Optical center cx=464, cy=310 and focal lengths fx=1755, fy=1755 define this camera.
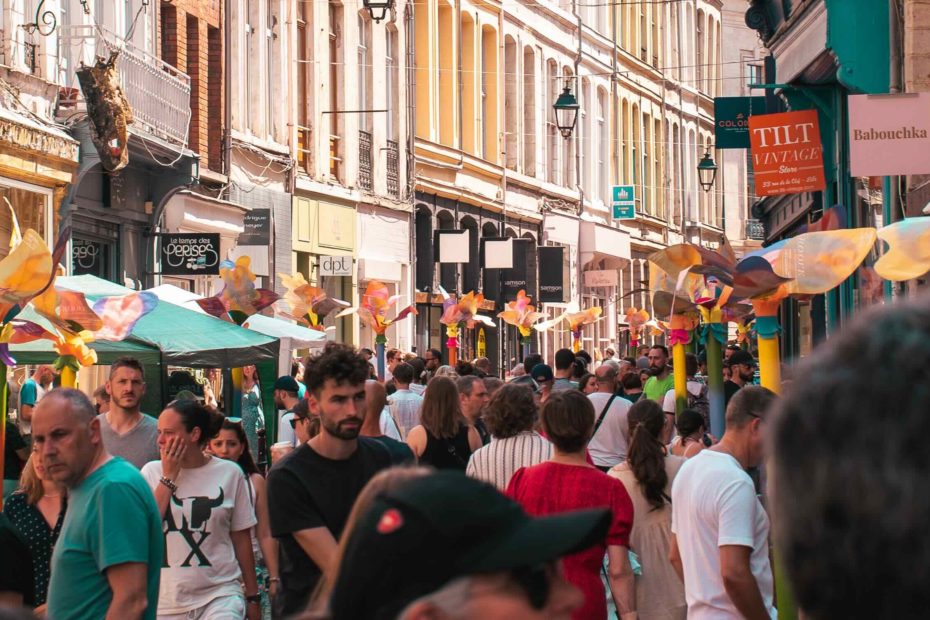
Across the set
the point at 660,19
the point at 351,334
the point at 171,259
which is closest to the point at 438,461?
the point at 171,259

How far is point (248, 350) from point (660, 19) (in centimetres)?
4682

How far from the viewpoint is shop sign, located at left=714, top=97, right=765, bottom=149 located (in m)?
25.4

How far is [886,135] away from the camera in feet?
36.2

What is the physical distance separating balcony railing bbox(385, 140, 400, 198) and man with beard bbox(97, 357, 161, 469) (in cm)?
2660

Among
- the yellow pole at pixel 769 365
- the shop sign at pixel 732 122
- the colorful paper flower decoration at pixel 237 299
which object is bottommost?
the yellow pole at pixel 769 365

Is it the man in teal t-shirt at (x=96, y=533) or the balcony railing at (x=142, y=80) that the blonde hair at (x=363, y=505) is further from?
the balcony railing at (x=142, y=80)

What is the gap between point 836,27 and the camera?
16031 millimetres

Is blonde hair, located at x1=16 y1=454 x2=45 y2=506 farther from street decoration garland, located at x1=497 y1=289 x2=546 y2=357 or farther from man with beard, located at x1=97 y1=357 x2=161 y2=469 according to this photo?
street decoration garland, located at x1=497 y1=289 x2=546 y2=357

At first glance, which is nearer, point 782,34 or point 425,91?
point 782,34

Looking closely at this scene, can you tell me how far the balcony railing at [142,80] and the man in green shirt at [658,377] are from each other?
8.40 metres

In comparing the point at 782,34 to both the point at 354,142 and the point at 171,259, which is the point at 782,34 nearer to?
the point at 171,259

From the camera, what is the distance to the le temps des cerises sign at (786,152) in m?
18.7

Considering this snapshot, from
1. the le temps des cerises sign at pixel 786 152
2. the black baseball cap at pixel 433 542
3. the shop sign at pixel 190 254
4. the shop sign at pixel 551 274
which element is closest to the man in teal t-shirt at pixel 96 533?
the black baseball cap at pixel 433 542

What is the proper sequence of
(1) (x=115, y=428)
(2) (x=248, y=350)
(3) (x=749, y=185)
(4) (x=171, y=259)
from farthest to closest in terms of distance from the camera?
1. (3) (x=749, y=185)
2. (4) (x=171, y=259)
3. (2) (x=248, y=350)
4. (1) (x=115, y=428)
